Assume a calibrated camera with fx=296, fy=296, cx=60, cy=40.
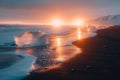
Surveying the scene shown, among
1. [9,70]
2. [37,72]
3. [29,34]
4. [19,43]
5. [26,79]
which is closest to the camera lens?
[26,79]

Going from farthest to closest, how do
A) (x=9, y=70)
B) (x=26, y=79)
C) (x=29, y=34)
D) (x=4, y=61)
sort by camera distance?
(x=29, y=34) < (x=4, y=61) < (x=9, y=70) < (x=26, y=79)

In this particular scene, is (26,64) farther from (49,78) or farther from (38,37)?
(38,37)

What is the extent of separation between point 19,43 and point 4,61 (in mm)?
16522

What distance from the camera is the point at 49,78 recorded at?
1862cm

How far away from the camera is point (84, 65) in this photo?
22.2 metres

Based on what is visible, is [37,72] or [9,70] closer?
[37,72]

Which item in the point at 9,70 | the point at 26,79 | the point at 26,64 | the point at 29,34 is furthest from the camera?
the point at 29,34

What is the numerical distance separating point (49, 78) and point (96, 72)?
3.23 meters

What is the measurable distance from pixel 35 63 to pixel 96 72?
6473 mm

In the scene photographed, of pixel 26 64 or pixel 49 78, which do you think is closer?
pixel 49 78

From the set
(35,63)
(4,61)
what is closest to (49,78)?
(35,63)

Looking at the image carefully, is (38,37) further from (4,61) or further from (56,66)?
(56,66)

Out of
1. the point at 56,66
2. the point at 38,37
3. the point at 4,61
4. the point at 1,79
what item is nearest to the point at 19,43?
the point at 38,37

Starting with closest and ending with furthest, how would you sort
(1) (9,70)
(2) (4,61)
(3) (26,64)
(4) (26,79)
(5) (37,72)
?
(4) (26,79), (5) (37,72), (1) (9,70), (3) (26,64), (2) (4,61)
